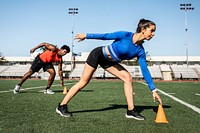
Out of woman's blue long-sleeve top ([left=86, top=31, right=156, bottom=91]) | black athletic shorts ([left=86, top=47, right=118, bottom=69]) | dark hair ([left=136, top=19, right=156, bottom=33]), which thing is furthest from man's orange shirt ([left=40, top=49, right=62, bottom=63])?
dark hair ([left=136, top=19, right=156, bottom=33])

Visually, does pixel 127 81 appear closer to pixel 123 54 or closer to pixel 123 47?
pixel 123 54

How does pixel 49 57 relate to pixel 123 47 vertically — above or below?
below

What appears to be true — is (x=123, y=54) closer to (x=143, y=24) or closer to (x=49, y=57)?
(x=143, y=24)

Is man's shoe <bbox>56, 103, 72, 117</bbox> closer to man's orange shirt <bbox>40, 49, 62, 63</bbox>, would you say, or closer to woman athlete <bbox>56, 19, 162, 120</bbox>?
woman athlete <bbox>56, 19, 162, 120</bbox>

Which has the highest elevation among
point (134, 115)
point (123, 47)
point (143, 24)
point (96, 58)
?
point (143, 24)

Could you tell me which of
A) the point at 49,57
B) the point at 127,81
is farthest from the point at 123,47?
the point at 49,57

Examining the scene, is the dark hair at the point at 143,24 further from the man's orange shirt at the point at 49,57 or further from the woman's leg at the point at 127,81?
the man's orange shirt at the point at 49,57

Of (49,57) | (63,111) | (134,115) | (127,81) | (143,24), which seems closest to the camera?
(143,24)

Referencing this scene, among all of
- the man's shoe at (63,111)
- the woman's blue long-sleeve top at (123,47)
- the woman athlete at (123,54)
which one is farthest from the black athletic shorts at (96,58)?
the man's shoe at (63,111)

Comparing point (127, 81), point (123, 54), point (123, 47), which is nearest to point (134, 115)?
point (127, 81)

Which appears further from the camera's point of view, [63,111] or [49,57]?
[49,57]

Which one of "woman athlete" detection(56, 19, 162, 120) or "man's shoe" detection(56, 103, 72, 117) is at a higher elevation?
"woman athlete" detection(56, 19, 162, 120)

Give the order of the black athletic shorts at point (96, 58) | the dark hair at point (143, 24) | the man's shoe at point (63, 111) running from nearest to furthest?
the dark hair at point (143, 24) < the man's shoe at point (63, 111) < the black athletic shorts at point (96, 58)

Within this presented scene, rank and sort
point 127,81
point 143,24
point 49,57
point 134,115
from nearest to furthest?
point 143,24
point 134,115
point 127,81
point 49,57
